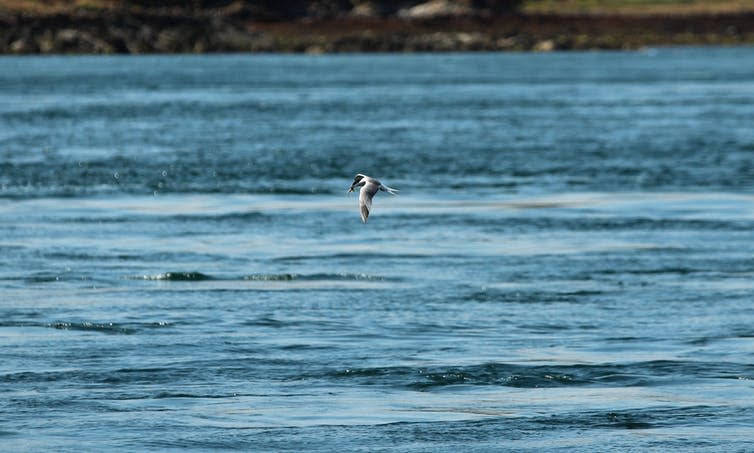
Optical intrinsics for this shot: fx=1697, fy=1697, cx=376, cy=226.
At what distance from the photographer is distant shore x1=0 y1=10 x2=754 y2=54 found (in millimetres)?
169875

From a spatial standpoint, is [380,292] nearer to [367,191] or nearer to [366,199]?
[367,191]

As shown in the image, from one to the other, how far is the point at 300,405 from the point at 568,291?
295 inches

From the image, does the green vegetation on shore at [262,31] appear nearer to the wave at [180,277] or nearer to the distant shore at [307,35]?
the distant shore at [307,35]

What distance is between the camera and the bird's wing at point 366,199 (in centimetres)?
1728

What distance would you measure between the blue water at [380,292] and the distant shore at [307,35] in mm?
116918

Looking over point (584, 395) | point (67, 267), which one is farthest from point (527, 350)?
point (67, 267)

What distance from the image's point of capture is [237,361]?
1955 cm

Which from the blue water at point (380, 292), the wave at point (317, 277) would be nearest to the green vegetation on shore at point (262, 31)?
the blue water at point (380, 292)

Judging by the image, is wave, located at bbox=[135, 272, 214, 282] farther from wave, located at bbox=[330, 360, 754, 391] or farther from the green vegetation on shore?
the green vegetation on shore

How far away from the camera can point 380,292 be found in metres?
24.1

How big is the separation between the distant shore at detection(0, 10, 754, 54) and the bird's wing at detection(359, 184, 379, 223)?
153m

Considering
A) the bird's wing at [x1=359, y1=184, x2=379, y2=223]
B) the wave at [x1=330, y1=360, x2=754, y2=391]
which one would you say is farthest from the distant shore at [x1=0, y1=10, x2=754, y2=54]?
the bird's wing at [x1=359, y1=184, x2=379, y2=223]

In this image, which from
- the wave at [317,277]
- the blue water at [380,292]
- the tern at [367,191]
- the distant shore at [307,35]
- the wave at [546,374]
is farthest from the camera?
the distant shore at [307,35]

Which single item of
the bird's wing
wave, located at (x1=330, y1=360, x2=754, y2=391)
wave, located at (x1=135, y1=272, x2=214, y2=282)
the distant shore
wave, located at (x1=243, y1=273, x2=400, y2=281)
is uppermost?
the distant shore
